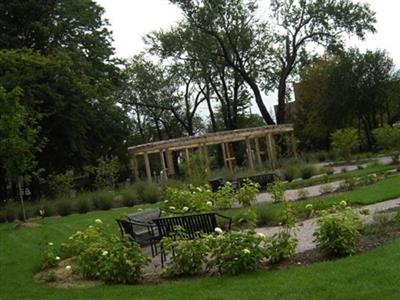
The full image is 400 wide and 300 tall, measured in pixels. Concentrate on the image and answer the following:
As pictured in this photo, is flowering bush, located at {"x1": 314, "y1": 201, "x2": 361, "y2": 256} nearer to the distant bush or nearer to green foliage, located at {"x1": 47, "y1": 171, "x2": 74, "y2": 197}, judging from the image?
the distant bush

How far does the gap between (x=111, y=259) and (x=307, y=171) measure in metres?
17.5

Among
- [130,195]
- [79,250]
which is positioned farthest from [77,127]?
[79,250]

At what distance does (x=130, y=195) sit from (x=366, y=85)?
94.1 ft

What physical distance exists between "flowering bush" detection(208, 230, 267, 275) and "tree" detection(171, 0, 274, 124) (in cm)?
3620

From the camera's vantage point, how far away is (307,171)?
2498cm

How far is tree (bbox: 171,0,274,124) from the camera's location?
1695 inches

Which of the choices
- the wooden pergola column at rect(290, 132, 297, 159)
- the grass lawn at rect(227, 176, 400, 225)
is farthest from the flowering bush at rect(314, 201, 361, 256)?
the wooden pergola column at rect(290, 132, 297, 159)

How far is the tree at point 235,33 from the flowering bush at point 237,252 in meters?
36.2

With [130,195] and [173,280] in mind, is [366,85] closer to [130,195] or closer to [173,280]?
[130,195]

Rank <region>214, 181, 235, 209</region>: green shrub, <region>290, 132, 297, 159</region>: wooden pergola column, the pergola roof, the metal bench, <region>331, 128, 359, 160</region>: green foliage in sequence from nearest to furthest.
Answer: the metal bench → <region>214, 181, 235, 209</region>: green shrub → the pergola roof → <region>331, 128, 359, 160</region>: green foliage → <region>290, 132, 297, 159</region>: wooden pergola column

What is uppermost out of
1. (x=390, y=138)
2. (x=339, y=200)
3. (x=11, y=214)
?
(x=390, y=138)

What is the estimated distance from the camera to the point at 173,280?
27.2 feet

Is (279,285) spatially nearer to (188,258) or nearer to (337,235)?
(337,235)

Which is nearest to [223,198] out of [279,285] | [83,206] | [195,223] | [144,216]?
[144,216]
